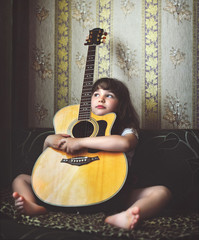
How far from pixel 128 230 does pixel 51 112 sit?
3.18 ft

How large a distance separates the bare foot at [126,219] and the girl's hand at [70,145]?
0.99 ft

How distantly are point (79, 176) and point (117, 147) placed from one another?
191 millimetres

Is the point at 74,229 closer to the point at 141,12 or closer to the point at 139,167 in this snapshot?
the point at 139,167

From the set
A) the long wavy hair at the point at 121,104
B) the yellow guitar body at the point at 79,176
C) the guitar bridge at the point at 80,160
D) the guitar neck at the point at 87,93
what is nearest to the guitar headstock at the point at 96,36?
the guitar neck at the point at 87,93

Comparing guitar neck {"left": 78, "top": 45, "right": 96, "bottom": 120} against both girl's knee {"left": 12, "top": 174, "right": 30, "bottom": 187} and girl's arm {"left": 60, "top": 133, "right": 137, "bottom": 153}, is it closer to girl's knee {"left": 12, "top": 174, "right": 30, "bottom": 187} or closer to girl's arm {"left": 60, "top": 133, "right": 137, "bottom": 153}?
girl's arm {"left": 60, "top": 133, "right": 137, "bottom": 153}

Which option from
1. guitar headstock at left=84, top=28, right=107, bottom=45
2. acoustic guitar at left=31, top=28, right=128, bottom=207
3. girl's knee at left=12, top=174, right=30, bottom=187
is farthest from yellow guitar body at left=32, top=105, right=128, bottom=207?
guitar headstock at left=84, top=28, right=107, bottom=45

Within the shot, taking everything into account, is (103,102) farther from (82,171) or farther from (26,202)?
(26,202)

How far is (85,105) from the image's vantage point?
109 cm

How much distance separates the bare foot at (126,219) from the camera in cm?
74

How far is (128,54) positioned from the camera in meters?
1.42

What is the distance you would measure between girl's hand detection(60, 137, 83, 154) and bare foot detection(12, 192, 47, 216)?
0.24 meters

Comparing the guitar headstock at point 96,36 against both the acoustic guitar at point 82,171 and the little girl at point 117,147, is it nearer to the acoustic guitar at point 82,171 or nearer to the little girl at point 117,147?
the little girl at point 117,147

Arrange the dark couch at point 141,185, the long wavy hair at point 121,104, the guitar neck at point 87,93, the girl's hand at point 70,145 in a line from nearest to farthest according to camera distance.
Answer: the dark couch at point 141,185 < the girl's hand at point 70,145 < the guitar neck at point 87,93 < the long wavy hair at point 121,104

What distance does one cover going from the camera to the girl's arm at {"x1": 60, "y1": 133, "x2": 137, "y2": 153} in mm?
933
